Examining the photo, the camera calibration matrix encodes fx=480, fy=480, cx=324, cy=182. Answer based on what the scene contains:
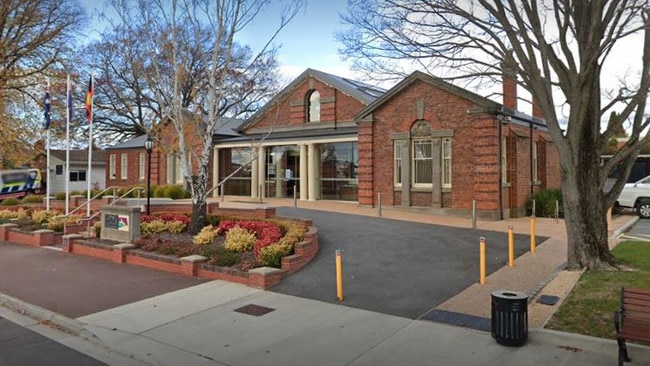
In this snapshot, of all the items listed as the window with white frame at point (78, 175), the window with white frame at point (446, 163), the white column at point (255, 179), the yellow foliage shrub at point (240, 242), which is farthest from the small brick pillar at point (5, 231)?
the window with white frame at point (78, 175)

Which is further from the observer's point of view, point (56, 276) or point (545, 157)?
point (545, 157)

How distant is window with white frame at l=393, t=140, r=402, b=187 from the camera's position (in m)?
21.0

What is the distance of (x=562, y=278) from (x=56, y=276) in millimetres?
10616

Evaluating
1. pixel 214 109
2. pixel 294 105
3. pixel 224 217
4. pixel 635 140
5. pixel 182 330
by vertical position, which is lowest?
pixel 182 330

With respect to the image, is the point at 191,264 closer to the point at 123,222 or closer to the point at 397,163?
the point at 123,222

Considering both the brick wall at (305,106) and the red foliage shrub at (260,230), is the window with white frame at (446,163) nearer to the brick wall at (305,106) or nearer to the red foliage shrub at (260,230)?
the brick wall at (305,106)

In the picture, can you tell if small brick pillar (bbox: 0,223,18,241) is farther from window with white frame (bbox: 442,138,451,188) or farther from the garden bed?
window with white frame (bbox: 442,138,451,188)

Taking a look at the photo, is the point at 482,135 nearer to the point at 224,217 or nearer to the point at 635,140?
the point at 635,140

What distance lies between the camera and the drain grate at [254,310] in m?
7.71

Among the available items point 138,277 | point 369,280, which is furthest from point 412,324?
point 138,277

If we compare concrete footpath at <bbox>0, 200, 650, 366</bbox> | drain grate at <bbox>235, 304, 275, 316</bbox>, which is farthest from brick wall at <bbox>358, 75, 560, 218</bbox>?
drain grate at <bbox>235, 304, 275, 316</bbox>

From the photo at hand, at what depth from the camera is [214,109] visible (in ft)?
45.1

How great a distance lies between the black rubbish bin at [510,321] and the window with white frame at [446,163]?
45.2 feet

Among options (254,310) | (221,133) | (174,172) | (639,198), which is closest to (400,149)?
(639,198)
